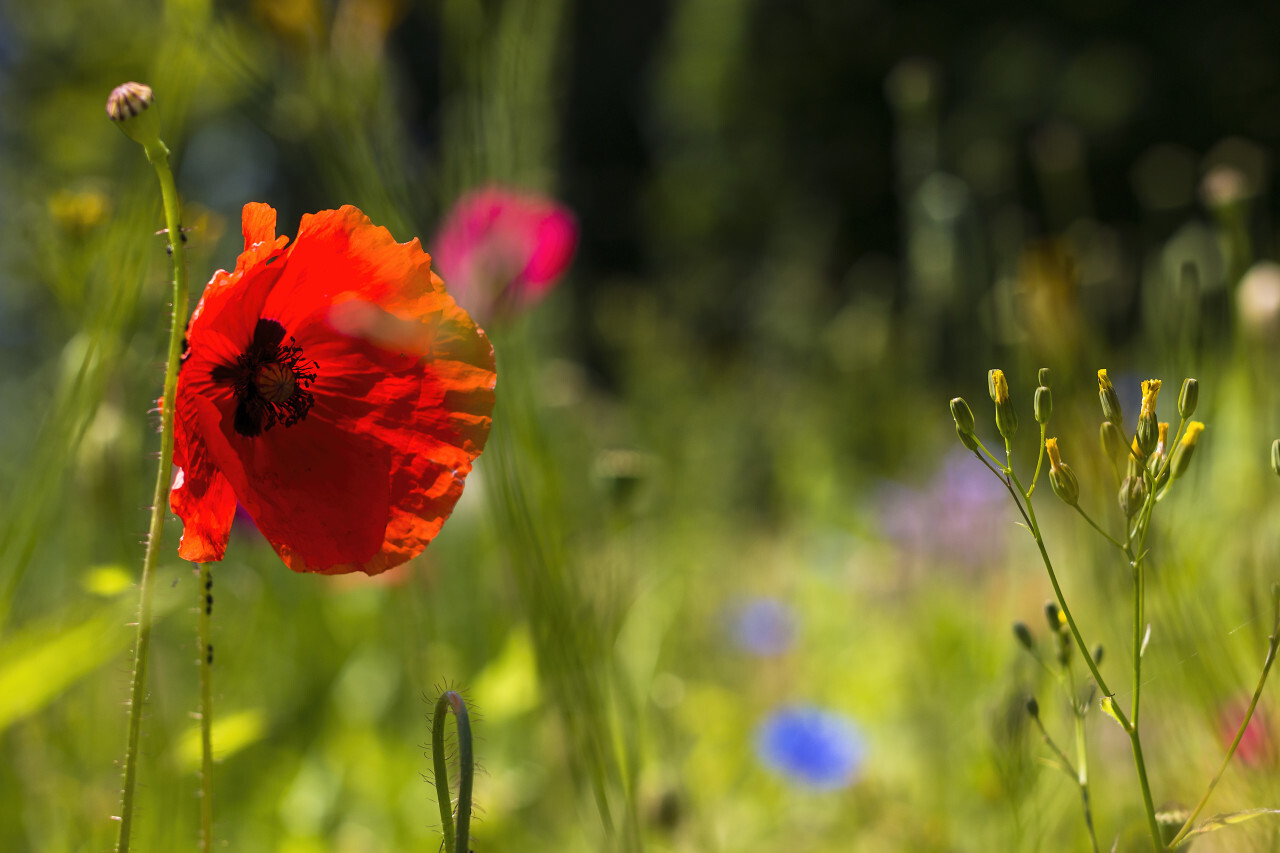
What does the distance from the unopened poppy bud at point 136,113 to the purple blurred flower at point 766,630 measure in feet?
4.29

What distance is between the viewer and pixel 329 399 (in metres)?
0.45

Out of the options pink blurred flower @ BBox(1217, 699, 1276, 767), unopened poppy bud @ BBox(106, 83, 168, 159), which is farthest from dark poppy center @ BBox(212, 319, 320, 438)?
pink blurred flower @ BBox(1217, 699, 1276, 767)

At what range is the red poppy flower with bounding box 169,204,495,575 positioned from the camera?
0.37 m

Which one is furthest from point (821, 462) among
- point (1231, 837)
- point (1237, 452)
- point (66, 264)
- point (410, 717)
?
point (66, 264)

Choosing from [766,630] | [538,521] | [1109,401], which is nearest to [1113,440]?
[1109,401]

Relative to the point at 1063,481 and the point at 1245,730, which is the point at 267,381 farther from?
the point at 1245,730

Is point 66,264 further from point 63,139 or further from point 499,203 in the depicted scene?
point 63,139

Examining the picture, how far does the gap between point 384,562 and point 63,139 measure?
3.54 metres

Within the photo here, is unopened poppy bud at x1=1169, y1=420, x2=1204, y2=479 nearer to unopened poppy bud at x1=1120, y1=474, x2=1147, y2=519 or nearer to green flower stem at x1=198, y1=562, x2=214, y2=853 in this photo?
unopened poppy bud at x1=1120, y1=474, x2=1147, y2=519

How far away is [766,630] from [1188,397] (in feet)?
4.05

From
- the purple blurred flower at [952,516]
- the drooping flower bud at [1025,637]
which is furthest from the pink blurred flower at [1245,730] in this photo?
the purple blurred flower at [952,516]

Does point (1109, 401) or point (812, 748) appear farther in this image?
point (812, 748)

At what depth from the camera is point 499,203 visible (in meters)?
0.72

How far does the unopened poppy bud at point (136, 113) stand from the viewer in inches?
12.1
